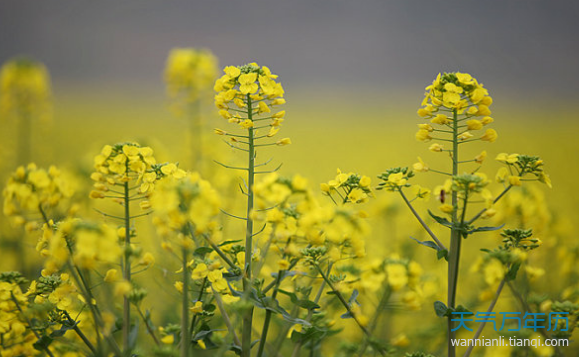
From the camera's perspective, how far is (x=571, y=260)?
9.94ft

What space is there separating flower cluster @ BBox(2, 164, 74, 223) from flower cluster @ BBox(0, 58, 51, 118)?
3.01 metres

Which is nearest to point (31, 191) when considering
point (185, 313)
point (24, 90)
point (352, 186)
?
point (185, 313)

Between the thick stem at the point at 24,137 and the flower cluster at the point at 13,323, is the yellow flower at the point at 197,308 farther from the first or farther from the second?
the thick stem at the point at 24,137

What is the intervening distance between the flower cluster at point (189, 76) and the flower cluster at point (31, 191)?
8.39ft

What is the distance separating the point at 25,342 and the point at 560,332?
8.33 ft

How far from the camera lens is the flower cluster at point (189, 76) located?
4.24m

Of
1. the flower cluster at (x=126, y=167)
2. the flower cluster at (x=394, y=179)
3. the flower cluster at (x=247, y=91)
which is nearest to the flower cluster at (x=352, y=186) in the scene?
the flower cluster at (x=394, y=179)

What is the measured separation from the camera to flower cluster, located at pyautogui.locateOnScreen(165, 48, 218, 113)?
4.24m

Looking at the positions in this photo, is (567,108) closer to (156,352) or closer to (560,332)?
(560,332)

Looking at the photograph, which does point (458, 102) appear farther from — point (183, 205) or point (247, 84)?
point (183, 205)

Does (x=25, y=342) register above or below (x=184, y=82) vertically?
below

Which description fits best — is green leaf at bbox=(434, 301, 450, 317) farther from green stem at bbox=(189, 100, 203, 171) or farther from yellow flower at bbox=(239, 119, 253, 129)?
green stem at bbox=(189, 100, 203, 171)

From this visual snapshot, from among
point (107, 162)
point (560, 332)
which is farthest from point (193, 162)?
point (560, 332)

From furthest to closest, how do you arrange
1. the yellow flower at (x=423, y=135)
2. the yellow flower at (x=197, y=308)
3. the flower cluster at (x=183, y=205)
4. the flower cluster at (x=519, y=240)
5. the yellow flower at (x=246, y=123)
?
the yellow flower at (x=423, y=135), the flower cluster at (x=519, y=240), the yellow flower at (x=246, y=123), the yellow flower at (x=197, y=308), the flower cluster at (x=183, y=205)
